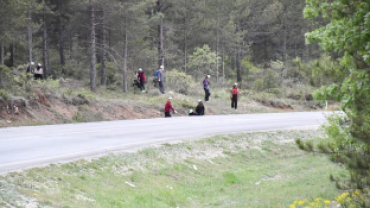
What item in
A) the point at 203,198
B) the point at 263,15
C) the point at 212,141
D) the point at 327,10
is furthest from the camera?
the point at 263,15

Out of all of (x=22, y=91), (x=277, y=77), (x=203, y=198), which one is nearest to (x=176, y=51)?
(x=277, y=77)

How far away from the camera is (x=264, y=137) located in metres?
17.2

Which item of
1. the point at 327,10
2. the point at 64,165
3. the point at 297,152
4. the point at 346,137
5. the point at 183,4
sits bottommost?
the point at 297,152

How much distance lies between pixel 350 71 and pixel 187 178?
5.89 meters

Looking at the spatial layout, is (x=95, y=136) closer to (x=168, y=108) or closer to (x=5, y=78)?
(x=5, y=78)

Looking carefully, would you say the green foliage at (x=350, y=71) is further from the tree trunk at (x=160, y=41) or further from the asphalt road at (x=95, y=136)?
the tree trunk at (x=160, y=41)

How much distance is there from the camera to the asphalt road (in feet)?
33.5

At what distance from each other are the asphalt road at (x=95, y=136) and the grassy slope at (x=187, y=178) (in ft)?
1.86

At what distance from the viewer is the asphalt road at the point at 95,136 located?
33.5ft

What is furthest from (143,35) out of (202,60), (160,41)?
(202,60)

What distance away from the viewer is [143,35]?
33.7 metres

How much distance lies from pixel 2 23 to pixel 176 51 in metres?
21.6

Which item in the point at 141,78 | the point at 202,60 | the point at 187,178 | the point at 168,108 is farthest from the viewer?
the point at 202,60

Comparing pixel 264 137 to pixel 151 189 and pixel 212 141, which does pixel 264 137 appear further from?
pixel 151 189
